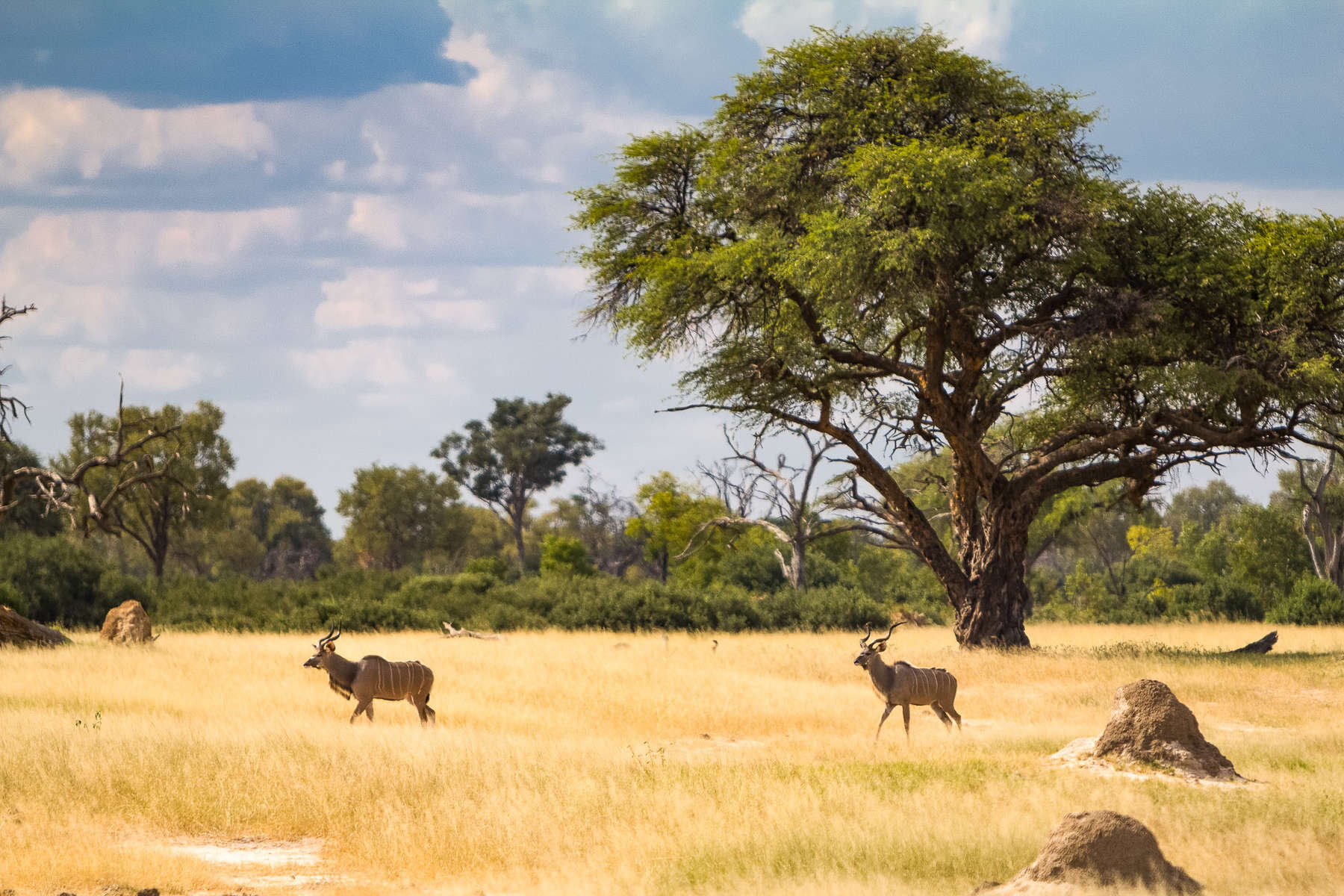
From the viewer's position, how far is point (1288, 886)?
817 centimetres

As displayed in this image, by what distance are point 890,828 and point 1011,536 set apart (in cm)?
1973

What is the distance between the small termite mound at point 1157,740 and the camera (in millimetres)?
12578

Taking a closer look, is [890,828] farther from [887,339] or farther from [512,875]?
[887,339]

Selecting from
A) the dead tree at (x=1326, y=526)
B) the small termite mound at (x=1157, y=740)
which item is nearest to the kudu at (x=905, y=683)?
the small termite mound at (x=1157, y=740)

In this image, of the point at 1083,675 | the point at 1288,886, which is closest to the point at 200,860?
the point at 1288,886

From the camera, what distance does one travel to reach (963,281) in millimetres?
27188

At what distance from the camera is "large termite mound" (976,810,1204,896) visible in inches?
302

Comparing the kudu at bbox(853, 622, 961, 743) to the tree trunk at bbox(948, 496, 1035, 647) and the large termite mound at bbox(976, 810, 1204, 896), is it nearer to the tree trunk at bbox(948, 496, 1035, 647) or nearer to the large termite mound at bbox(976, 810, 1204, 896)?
the large termite mound at bbox(976, 810, 1204, 896)

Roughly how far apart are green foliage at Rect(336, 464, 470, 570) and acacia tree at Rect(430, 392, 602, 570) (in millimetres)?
2099

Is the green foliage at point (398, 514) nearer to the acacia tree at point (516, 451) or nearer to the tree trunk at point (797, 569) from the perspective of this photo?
the acacia tree at point (516, 451)

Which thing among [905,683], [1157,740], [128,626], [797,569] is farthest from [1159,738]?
[797,569]

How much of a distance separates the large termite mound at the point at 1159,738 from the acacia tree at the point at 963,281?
507 inches

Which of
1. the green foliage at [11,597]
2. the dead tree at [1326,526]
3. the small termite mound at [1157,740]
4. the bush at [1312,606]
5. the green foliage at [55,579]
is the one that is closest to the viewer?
the small termite mound at [1157,740]

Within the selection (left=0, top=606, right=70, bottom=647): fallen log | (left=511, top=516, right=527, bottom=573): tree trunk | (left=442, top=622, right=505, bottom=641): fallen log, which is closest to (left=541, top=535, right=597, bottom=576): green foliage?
(left=511, top=516, right=527, bottom=573): tree trunk
